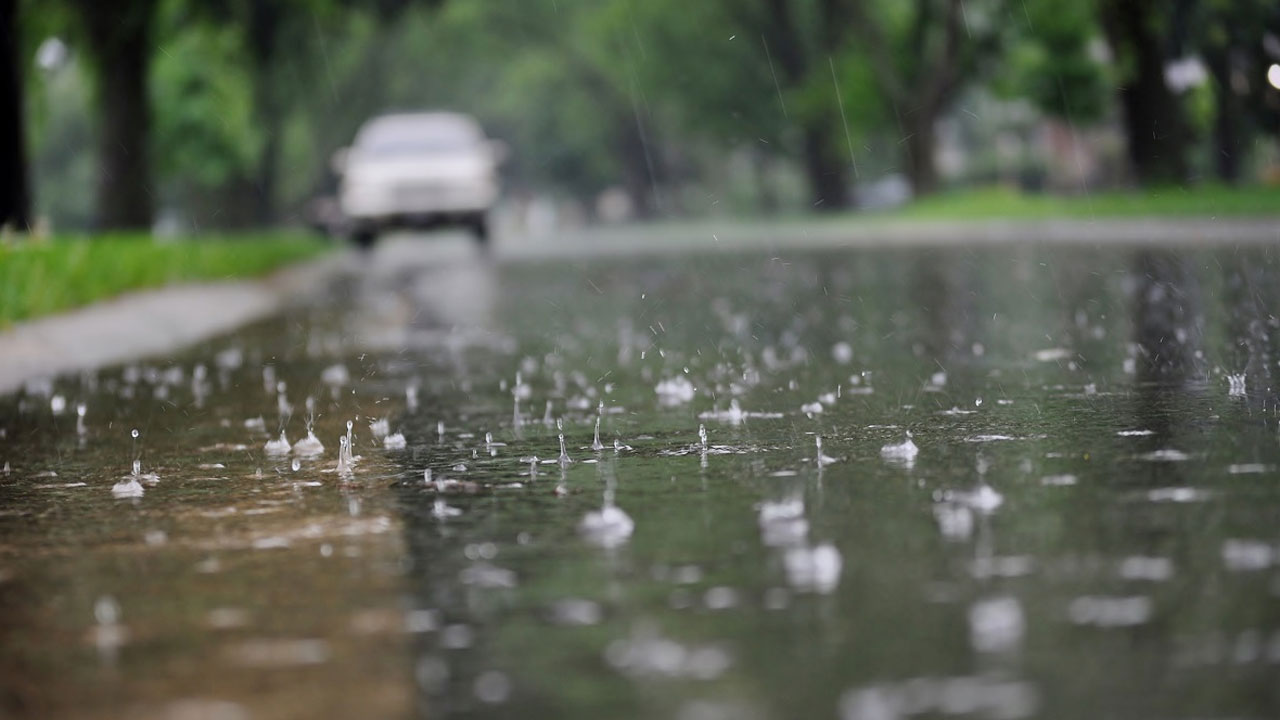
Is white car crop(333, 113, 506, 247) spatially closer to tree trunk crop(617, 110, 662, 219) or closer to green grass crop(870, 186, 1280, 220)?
green grass crop(870, 186, 1280, 220)

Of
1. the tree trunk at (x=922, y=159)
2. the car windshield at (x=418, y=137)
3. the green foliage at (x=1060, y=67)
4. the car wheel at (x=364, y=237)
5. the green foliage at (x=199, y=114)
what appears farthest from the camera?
the tree trunk at (x=922, y=159)

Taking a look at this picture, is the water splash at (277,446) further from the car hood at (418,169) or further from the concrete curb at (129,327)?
the car hood at (418,169)

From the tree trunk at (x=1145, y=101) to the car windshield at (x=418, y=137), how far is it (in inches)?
421

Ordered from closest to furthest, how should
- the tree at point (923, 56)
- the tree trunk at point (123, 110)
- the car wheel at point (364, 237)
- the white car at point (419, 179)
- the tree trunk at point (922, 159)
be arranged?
1. the tree trunk at point (123, 110)
2. the white car at point (419, 179)
3. the car wheel at point (364, 237)
4. the tree at point (923, 56)
5. the tree trunk at point (922, 159)

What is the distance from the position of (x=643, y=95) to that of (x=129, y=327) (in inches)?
2354

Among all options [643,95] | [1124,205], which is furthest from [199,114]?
[643,95]

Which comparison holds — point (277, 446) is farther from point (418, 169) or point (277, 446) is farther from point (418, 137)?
point (418, 137)

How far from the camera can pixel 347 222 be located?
123ft

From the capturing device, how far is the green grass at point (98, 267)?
1545cm

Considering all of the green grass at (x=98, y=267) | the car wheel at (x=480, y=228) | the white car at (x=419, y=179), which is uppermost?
the white car at (x=419, y=179)

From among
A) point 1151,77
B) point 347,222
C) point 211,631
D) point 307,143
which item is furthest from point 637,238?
point 211,631

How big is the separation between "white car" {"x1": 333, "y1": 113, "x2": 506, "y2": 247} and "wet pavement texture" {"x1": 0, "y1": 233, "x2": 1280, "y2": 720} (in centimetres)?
2261

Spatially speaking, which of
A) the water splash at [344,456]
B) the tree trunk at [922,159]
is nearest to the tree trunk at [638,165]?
the tree trunk at [922,159]

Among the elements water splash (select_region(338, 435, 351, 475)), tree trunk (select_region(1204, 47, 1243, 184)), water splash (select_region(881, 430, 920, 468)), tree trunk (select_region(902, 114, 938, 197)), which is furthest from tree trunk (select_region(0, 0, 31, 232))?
tree trunk (select_region(902, 114, 938, 197))
